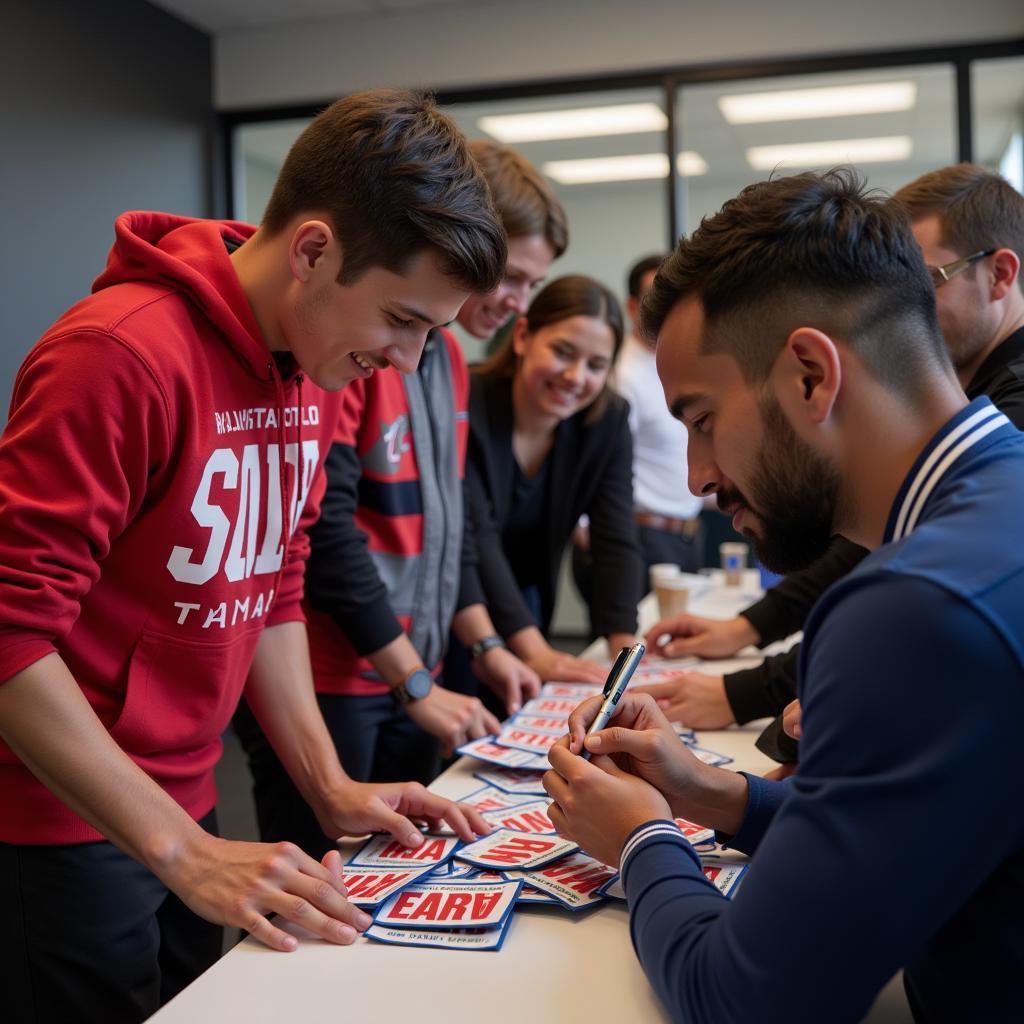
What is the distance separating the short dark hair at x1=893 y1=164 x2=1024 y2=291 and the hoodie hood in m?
1.09

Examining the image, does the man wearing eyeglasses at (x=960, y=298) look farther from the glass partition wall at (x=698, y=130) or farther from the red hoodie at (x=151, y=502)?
the glass partition wall at (x=698, y=130)

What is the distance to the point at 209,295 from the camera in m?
1.21

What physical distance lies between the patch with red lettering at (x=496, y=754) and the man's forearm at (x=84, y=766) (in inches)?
20.3

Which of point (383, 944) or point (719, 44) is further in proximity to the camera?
point (719, 44)

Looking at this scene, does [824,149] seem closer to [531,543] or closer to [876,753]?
[531,543]

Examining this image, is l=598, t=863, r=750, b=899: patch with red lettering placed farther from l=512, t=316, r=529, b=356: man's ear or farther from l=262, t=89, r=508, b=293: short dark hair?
l=512, t=316, r=529, b=356: man's ear

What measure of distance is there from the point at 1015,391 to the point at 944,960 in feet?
3.16

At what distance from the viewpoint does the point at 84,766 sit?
1.05m

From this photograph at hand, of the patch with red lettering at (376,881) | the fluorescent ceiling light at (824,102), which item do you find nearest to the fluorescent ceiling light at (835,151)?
the fluorescent ceiling light at (824,102)

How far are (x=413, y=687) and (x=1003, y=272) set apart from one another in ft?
3.93

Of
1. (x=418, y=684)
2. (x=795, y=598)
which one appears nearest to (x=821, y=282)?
(x=418, y=684)

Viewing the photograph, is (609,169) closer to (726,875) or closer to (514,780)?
(514,780)

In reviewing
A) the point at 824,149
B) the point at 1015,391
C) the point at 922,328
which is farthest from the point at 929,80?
the point at 922,328

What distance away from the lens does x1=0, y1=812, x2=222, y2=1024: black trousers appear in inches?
46.6
